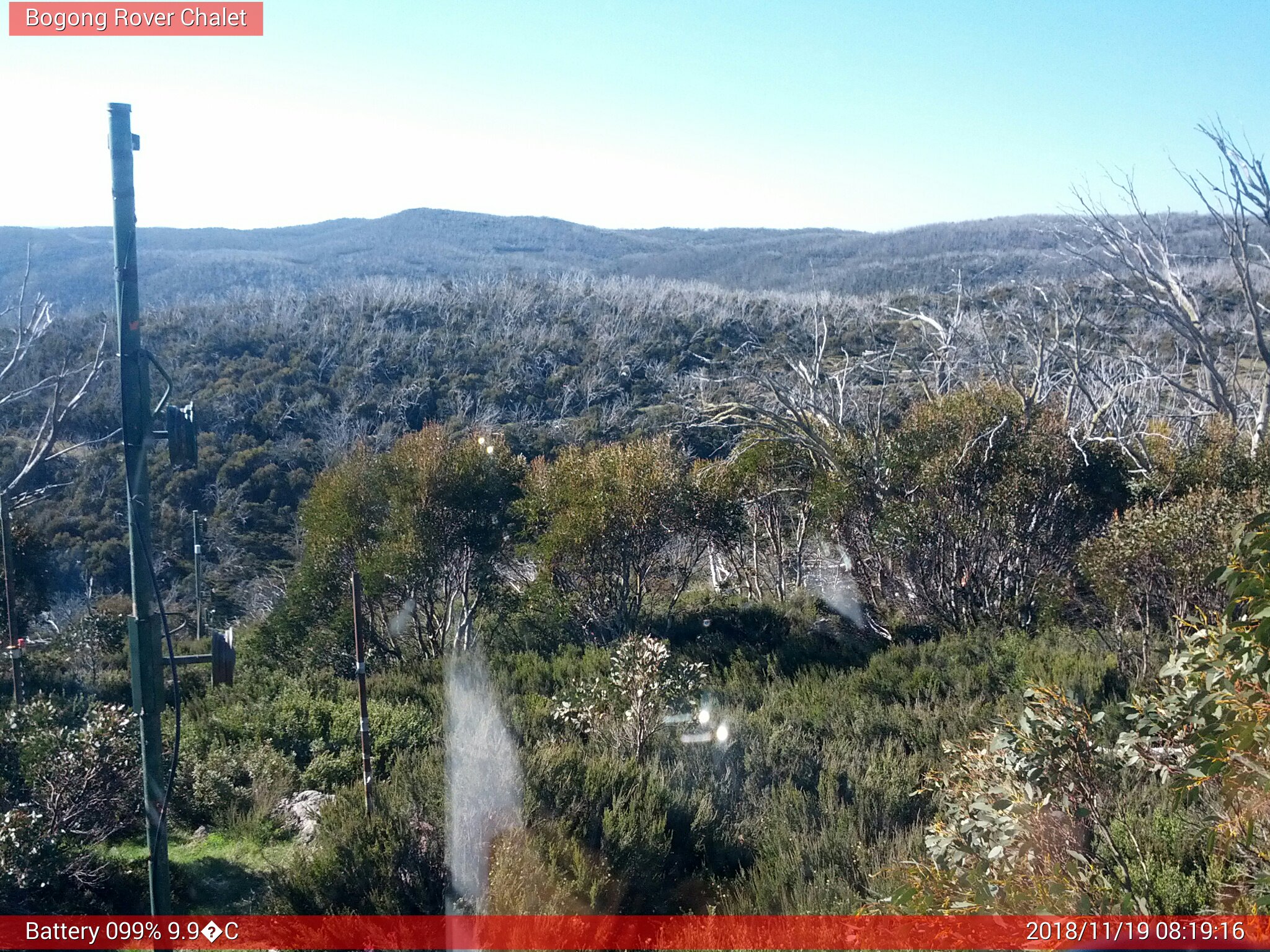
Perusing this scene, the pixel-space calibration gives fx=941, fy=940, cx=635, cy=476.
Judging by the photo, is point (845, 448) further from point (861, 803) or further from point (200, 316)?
point (200, 316)

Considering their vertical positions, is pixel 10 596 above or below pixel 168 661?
below

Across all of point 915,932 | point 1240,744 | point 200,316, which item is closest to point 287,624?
point 915,932

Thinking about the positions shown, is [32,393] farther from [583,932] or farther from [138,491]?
[583,932]

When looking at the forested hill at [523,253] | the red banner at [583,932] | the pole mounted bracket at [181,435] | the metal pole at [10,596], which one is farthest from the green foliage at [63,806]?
the forested hill at [523,253]

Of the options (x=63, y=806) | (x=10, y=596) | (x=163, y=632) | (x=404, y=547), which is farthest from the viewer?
(x=404, y=547)

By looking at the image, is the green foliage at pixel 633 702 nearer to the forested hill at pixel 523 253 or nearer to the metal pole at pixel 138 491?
the metal pole at pixel 138 491

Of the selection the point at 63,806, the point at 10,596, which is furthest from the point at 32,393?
the point at 63,806

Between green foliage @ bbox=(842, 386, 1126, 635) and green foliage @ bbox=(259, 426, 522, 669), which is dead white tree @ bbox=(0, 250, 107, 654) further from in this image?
green foliage @ bbox=(842, 386, 1126, 635)
